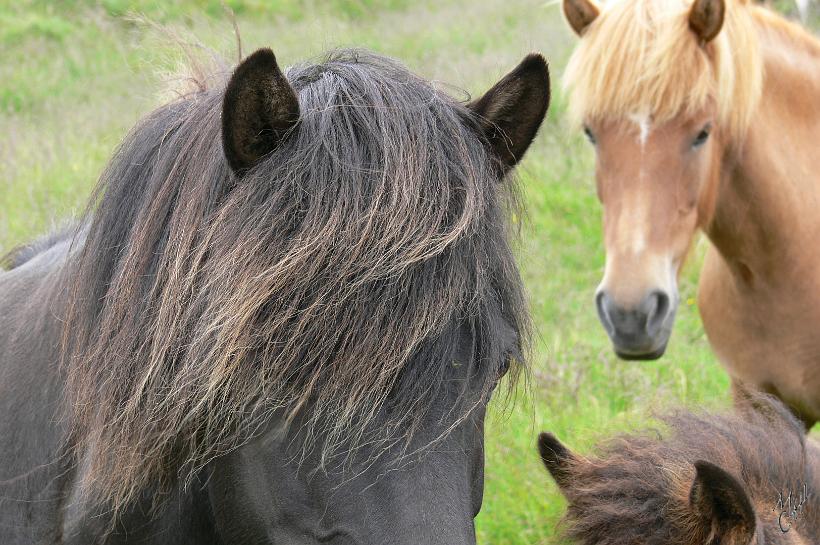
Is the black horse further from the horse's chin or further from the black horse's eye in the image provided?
the black horse's eye

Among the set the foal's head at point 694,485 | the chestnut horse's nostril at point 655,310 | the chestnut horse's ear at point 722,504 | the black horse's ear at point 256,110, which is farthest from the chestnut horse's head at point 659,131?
the black horse's ear at point 256,110

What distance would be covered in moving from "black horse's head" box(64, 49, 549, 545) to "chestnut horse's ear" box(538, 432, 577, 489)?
15.4 inches

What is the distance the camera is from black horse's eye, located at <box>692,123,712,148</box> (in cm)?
358

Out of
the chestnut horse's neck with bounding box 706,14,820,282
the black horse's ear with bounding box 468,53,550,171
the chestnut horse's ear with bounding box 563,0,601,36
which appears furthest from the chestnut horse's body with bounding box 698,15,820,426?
the black horse's ear with bounding box 468,53,550,171

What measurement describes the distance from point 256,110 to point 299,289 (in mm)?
308

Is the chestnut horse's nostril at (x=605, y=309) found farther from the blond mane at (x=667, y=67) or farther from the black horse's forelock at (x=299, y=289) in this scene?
the black horse's forelock at (x=299, y=289)

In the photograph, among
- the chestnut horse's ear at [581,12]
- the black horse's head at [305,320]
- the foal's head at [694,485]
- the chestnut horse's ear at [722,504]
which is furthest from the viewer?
the chestnut horse's ear at [581,12]

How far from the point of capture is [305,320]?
1489mm

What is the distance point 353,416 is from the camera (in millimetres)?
1491

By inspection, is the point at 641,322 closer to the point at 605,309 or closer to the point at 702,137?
the point at 605,309

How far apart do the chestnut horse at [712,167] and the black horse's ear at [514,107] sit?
160 cm

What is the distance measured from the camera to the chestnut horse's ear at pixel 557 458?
6.87 ft

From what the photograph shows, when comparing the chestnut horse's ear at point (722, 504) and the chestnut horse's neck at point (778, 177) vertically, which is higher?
the chestnut horse's ear at point (722, 504)

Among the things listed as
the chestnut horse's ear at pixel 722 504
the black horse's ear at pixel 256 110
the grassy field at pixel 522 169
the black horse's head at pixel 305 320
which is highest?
the black horse's ear at pixel 256 110
